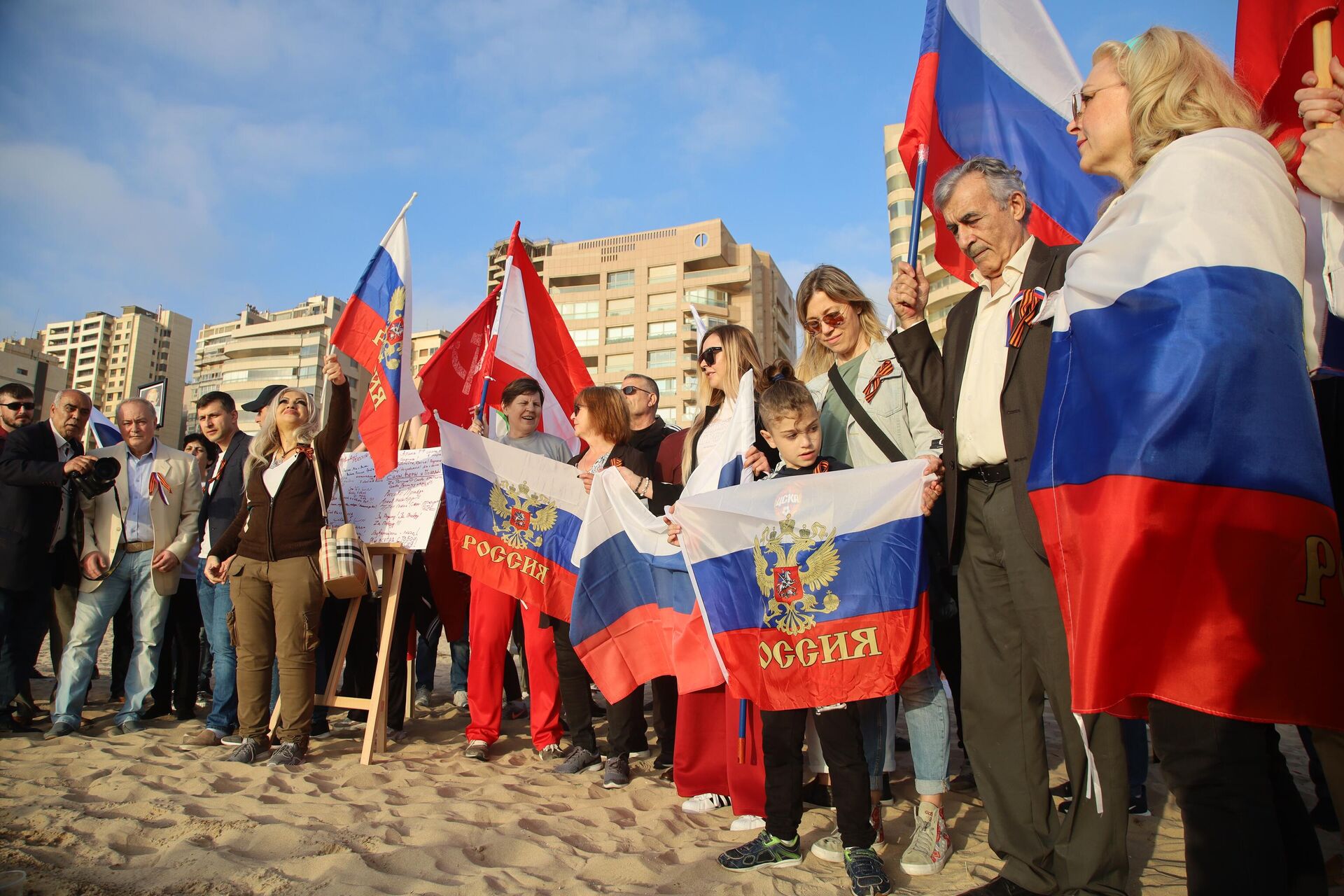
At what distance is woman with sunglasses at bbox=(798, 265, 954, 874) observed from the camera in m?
3.15

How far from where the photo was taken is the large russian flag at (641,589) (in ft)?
13.0

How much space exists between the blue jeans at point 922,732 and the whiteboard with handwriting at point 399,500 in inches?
120

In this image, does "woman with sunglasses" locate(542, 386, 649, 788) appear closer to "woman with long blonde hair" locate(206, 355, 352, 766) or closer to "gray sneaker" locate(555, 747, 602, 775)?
"gray sneaker" locate(555, 747, 602, 775)

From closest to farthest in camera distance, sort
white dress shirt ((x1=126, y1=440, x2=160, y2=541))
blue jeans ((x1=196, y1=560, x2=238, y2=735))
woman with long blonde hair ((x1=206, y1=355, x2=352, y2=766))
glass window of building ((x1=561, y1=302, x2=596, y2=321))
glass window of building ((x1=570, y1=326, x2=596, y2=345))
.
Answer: woman with long blonde hair ((x1=206, y1=355, x2=352, y2=766)) → blue jeans ((x1=196, y1=560, x2=238, y2=735)) → white dress shirt ((x1=126, y1=440, x2=160, y2=541)) → glass window of building ((x1=570, y1=326, x2=596, y2=345)) → glass window of building ((x1=561, y1=302, x2=596, y2=321))

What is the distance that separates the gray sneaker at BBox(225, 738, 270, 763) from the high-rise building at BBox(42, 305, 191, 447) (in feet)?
493

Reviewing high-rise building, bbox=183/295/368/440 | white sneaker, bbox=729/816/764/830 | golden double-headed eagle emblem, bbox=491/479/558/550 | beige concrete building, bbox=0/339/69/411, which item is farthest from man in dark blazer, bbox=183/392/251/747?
high-rise building, bbox=183/295/368/440

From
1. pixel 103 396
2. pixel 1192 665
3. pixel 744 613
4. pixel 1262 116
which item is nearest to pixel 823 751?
pixel 744 613

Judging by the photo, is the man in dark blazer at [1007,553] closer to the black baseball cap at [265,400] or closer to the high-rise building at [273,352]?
the black baseball cap at [265,400]

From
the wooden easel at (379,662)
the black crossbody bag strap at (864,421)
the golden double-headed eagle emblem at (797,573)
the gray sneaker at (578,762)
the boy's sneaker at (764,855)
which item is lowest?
the gray sneaker at (578,762)

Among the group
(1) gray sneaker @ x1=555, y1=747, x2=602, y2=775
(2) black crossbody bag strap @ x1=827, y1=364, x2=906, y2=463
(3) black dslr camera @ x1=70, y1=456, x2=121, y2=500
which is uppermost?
(2) black crossbody bag strap @ x1=827, y1=364, x2=906, y2=463

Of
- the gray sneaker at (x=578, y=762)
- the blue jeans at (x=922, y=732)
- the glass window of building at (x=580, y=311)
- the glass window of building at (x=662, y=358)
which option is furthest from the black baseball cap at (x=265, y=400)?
the glass window of building at (x=580, y=311)

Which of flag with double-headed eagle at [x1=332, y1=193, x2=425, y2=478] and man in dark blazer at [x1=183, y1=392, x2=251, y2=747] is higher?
flag with double-headed eagle at [x1=332, y1=193, x2=425, y2=478]

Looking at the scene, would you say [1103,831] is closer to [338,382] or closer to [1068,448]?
[1068,448]

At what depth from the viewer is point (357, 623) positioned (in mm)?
5840
